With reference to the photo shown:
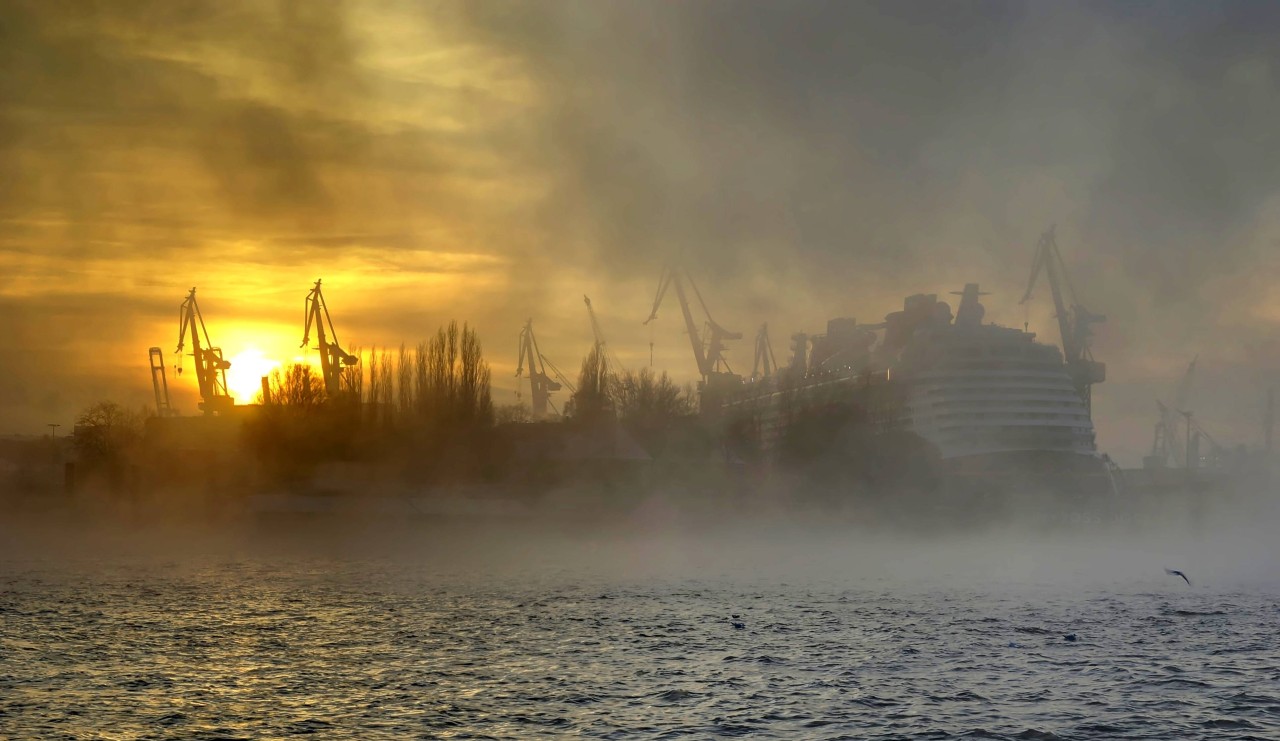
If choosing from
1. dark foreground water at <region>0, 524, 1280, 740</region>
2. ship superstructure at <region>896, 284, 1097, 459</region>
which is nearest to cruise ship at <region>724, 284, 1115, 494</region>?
ship superstructure at <region>896, 284, 1097, 459</region>

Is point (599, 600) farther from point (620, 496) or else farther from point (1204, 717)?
point (620, 496)

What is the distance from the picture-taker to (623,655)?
1113 inches

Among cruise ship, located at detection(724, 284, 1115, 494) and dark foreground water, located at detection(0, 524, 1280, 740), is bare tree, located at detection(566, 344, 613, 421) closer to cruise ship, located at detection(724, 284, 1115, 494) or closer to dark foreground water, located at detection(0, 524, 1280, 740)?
cruise ship, located at detection(724, 284, 1115, 494)

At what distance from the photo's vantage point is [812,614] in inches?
1449

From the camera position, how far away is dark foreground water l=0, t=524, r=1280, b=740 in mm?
21406

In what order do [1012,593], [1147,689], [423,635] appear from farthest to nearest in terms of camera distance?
[1012,593], [423,635], [1147,689]

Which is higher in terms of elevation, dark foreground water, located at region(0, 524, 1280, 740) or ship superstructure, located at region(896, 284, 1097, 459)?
ship superstructure, located at region(896, 284, 1097, 459)

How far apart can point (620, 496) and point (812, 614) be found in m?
61.3

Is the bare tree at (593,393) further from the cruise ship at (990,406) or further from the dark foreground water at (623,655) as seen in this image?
the dark foreground water at (623,655)

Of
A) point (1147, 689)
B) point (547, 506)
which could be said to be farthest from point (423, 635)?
point (547, 506)

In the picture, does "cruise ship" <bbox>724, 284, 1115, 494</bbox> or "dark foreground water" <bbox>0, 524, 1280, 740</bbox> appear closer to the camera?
"dark foreground water" <bbox>0, 524, 1280, 740</bbox>

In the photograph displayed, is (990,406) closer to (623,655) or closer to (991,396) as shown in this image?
(991,396)

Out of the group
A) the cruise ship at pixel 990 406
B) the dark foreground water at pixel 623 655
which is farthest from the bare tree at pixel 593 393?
the dark foreground water at pixel 623 655

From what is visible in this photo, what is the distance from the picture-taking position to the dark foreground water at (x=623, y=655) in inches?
843
